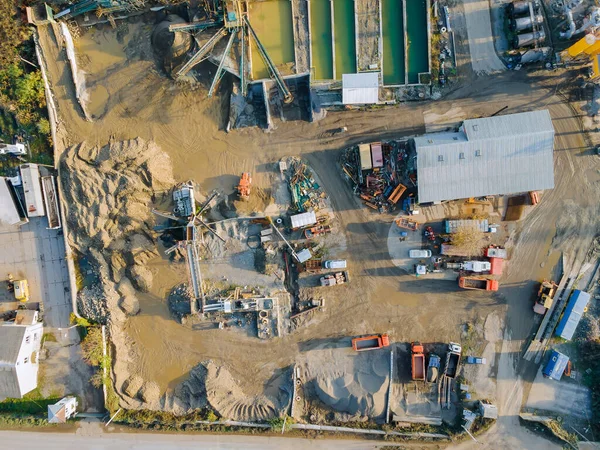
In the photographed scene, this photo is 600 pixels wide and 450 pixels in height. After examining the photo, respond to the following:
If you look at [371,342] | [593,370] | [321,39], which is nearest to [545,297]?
[593,370]

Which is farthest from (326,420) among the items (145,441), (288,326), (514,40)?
(514,40)

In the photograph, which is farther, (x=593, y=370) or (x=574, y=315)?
A: (x=593, y=370)

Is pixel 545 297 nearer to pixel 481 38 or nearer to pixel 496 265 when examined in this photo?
pixel 496 265

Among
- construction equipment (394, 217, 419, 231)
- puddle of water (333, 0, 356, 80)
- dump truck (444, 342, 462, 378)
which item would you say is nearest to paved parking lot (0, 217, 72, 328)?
puddle of water (333, 0, 356, 80)

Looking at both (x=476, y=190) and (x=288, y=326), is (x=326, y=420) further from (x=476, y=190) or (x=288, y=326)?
(x=476, y=190)

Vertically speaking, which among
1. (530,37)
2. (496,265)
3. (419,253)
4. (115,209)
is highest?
(530,37)

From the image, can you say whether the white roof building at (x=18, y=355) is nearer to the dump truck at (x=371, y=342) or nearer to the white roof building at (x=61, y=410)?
the white roof building at (x=61, y=410)
